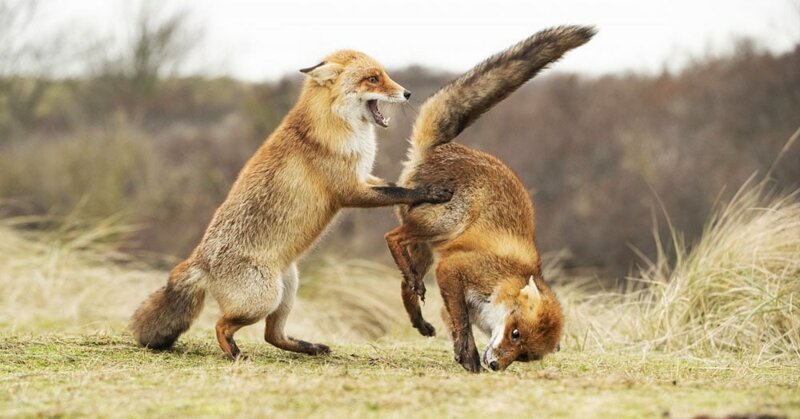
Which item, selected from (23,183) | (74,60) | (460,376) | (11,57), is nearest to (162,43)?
(74,60)

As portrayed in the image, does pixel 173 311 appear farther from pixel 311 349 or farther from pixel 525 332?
pixel 525 332

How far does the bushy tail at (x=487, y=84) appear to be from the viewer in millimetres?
6422

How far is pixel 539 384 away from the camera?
464 cm

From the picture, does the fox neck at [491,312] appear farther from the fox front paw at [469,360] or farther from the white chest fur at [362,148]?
the white chest fur at [362,148]

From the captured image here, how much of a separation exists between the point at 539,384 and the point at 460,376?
A: 574 millimetres

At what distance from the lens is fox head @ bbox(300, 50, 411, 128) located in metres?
6.31

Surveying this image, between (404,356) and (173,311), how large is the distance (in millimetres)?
1651

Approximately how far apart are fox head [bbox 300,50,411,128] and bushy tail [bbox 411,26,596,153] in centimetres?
43

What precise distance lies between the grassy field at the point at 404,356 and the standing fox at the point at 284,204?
0.32 metres

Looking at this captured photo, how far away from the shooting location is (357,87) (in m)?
6.33

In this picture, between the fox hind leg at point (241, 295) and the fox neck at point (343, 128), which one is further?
the fox neck at point (343, 128)

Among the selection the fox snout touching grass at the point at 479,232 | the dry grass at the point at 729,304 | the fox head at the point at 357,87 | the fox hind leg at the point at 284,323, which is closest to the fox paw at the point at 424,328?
the fox snout touching grass at the point at 479,232

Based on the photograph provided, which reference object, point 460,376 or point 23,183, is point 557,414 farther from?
point 23,183

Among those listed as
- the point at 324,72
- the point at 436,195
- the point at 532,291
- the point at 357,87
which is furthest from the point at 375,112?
the point at 532,291
